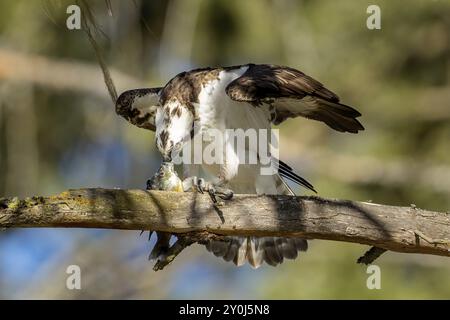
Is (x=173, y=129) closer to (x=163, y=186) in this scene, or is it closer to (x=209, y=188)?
(x=163, y=186)

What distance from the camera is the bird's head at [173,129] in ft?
19.6

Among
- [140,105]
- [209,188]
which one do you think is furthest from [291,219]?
[140,105]

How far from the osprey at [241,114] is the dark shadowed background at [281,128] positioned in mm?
2569

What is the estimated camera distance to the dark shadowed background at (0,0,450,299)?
933cm

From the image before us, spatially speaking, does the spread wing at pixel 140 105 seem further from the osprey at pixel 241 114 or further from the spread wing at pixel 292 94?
the spread wing at pixel 292 94

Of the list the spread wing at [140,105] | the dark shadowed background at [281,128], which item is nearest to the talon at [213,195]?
the spread wing at [140,105]

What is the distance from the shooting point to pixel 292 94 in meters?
5.82

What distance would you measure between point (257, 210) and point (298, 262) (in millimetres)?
4998

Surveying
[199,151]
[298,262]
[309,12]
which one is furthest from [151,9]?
[199,151]

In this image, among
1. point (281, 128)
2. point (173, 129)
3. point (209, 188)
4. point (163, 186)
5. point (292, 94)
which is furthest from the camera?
point (281, 128)

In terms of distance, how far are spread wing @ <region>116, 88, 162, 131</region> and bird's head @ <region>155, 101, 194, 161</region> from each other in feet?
1.39

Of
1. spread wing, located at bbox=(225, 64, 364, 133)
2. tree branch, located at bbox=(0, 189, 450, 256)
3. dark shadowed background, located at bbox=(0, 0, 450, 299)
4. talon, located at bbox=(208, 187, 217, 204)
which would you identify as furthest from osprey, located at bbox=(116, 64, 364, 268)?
dark shadowed background, located at bbox=(0, 0, 450, 299)

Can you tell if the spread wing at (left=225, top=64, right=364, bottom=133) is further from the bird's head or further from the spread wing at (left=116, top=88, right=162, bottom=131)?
the spread wing at (left=116, top=88, right=162, bottom=131)

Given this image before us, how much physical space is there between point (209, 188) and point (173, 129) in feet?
2.84
